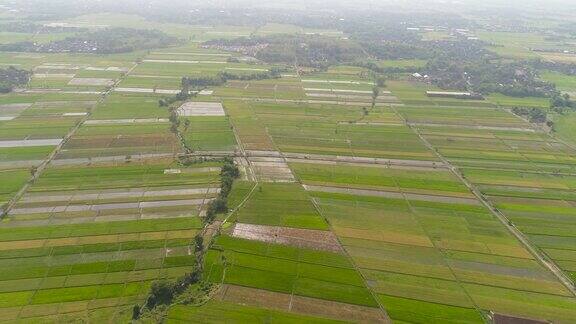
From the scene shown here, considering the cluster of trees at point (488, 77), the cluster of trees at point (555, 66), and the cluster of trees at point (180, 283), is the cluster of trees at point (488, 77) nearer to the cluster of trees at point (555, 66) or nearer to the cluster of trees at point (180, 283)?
the cluster of trees at point (555, 66)

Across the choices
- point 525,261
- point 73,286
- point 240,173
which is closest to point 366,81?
point 240,173

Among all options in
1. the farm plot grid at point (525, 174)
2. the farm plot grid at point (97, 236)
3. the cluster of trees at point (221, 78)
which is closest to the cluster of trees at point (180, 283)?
the farm plot grid at point (97, 236)

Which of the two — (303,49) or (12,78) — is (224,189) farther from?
(303,49)

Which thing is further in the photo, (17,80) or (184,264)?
(17,80)

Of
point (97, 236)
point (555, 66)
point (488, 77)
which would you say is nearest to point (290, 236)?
point (97, 236)

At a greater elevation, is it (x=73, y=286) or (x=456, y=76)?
(x=456, y=76)

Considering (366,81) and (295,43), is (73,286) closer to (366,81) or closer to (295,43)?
(366,81)
